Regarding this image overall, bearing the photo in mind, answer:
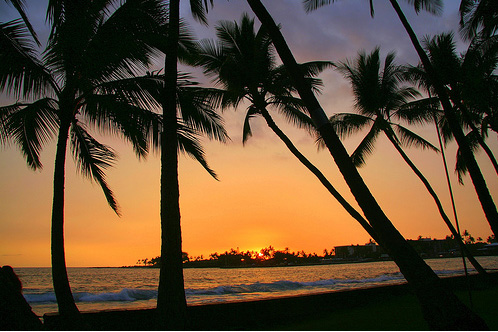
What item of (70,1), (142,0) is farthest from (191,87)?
(70,1)

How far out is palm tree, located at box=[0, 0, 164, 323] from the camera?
5906 millimetres

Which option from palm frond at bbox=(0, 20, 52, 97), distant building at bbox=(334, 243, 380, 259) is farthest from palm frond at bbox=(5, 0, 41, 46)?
distant building at bbox=(334, 243, 380, 259)

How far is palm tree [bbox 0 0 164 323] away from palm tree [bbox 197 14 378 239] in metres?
3.66

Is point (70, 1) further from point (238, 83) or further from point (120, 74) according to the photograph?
point (238, 83)

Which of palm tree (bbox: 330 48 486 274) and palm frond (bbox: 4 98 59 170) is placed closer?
palm frond (bbox: 4 98 59 170)

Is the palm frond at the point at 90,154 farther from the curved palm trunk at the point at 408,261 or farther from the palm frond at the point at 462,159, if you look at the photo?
the palm frond at the point at 462,159

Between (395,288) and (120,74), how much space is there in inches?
387

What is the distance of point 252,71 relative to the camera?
35.2ft

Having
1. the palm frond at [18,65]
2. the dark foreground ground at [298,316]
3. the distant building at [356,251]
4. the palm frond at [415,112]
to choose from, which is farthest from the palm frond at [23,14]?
the distant building at [356,251]

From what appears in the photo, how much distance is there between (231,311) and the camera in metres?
6.81

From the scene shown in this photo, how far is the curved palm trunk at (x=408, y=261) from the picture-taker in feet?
10.9

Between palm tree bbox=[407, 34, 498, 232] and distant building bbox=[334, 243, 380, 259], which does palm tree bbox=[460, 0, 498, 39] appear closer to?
palm tree bbox=[407, 34, 498, 232]

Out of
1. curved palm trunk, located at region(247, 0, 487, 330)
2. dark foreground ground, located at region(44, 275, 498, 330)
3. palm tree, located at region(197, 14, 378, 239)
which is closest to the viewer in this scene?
curved palm trunk, located at region(247, 0, 487, 330)

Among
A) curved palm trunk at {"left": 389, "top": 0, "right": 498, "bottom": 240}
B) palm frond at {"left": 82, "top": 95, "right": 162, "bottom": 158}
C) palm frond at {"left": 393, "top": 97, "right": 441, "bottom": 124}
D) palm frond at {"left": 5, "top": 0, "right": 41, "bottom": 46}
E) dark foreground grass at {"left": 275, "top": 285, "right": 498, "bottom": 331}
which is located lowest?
dark foreground grass at {"left": 275, "top": 285, "right": 498, "bottom": 331}
